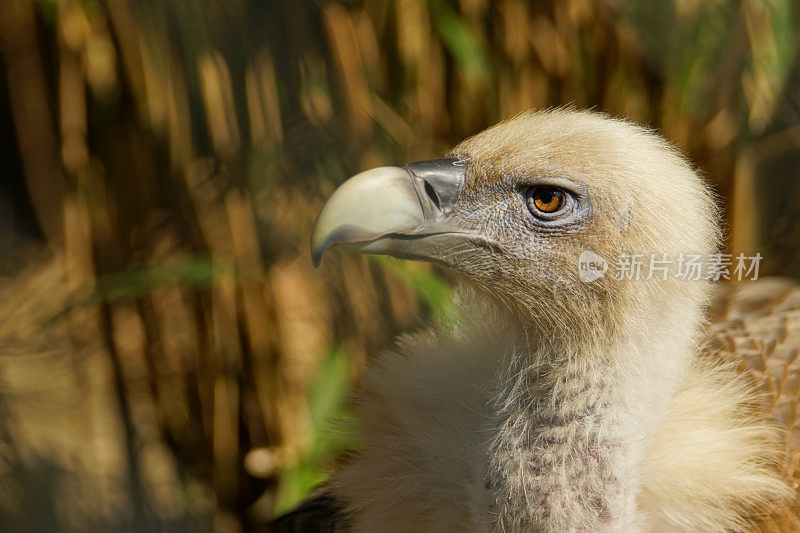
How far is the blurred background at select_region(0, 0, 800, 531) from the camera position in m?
1.65

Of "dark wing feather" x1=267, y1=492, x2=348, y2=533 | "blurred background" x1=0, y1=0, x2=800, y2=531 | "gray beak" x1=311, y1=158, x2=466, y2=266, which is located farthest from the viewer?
"blurred background" x1=0, y1=0, x2=800, y2=531

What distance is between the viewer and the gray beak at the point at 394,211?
0.97 meters

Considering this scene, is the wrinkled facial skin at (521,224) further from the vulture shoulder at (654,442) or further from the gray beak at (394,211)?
the vulture shoulder at (654,442)

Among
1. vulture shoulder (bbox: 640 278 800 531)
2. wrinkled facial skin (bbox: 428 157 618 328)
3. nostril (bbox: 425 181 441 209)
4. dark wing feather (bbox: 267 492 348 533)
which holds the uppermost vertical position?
nostril (bbox: 425 181 441 209)

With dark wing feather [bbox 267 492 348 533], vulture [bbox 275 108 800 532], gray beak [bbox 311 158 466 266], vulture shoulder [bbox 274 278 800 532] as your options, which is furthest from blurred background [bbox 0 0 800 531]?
gray beak [bbox 311 158 466 266]

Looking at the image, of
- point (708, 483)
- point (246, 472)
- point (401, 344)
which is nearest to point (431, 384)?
point (401, 344)

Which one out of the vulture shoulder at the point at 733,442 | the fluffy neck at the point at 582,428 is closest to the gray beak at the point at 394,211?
the fluffy neck at the point at 582,428

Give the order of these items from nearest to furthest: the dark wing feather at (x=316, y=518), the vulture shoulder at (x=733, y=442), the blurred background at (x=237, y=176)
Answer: the vulture shoulder at (x=733, y=442) → the dark wing feather at (x=316, y=518) → the blurred background at (x=237, y=176)

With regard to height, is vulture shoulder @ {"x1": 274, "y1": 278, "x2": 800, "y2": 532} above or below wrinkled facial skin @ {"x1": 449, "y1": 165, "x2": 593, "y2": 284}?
below

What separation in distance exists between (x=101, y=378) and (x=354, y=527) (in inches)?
34.1

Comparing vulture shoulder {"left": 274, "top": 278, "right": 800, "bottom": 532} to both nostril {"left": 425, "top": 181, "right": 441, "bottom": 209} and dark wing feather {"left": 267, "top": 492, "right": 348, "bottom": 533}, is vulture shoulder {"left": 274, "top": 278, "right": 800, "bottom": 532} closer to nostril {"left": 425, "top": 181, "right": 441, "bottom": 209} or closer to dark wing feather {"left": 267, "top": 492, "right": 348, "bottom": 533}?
dark wing feather {"left": 267, "top": 492, "right": 348, "bottom": 533}

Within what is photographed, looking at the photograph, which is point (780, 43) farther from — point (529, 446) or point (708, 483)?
point (529, 446)

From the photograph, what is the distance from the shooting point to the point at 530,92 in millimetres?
1951

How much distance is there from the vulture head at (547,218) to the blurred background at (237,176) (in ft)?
1.85
